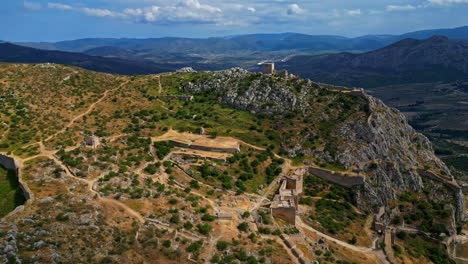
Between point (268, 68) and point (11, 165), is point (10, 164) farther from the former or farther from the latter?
point (268, 68)

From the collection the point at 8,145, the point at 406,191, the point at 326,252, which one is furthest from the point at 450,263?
the point at 8,145

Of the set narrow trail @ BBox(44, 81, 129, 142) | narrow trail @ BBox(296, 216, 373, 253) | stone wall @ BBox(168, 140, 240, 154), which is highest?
narrow trail @ BBox(44, 81, 129, 142)

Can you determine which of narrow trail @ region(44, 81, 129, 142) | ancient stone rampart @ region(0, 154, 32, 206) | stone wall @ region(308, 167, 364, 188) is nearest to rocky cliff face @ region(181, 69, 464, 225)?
stone wall @ region(308, 167, 364, 188)

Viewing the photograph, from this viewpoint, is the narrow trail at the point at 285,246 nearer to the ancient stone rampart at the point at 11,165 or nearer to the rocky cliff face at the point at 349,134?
the rocky cliff face at the point at 349,134

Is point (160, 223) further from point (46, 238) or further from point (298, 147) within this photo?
point (298, 147)

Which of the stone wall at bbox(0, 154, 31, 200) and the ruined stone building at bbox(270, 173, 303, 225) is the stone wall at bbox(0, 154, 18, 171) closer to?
the stone wall at bbox(0, 154, 31, 200)

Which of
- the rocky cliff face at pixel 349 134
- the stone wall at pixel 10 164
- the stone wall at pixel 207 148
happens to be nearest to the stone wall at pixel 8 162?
the stone wall at pixel 10 164
